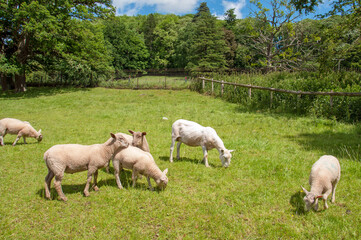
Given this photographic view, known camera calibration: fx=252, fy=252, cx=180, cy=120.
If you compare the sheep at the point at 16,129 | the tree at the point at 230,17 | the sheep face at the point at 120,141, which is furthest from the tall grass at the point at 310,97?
the tree at the point at 230,17

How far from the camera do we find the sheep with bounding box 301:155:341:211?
14.1 ft

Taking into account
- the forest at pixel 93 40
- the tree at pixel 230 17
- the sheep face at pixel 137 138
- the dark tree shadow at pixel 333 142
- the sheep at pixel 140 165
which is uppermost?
the tree at pixel 230 17

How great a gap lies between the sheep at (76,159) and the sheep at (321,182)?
3.67 meters

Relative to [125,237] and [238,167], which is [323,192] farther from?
[125,237]

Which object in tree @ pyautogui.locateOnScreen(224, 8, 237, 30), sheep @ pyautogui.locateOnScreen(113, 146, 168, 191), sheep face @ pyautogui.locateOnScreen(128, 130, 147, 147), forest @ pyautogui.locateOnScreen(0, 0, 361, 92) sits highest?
tree @ pyautogui.locateOnScreen(224, 8, 237, 30)

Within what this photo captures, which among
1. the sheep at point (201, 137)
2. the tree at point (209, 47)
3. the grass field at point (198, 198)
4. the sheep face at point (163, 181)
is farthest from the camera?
the tree at point (209, 47)

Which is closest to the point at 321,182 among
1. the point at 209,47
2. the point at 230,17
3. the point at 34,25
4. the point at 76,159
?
the point at 76,159

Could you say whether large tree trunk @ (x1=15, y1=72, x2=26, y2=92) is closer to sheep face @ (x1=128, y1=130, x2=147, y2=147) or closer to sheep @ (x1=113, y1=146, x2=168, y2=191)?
sheep face @ (x1=128, y1=130, x2=147, y2=147)

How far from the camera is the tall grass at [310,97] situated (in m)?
11.6

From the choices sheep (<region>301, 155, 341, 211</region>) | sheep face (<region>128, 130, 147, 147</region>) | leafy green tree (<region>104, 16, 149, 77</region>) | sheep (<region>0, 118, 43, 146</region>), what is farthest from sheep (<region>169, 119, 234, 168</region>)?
leafy green tree (<region>104, 16, 149, 77</region>)

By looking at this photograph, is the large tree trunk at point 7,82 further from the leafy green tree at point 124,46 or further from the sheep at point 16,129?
the leafy green tree at point 124,46

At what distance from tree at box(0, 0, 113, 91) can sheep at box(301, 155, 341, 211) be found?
899 inches

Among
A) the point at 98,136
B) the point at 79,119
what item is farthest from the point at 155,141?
the point at 79,119

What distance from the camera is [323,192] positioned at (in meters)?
4.59
